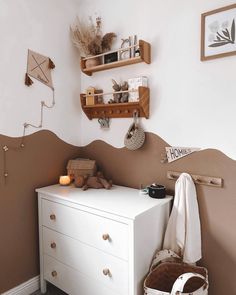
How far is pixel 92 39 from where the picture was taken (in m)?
2.00

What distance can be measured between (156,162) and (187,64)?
71 centimetres

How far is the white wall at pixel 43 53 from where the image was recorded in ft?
5.69

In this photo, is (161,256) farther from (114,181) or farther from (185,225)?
(114,181)

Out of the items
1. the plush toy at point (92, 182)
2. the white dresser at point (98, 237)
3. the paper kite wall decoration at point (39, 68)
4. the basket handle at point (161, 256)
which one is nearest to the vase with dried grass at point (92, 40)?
the paper kite wall decoration at point (39, 68)

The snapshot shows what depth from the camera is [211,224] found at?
1.60 metres

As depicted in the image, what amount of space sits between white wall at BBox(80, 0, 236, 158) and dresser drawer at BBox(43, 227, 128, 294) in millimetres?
885

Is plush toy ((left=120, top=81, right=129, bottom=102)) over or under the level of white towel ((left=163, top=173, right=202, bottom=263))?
over

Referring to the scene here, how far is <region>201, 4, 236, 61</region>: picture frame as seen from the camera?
4.69ft

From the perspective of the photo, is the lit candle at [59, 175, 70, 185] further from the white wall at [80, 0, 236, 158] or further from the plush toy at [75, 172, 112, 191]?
the white wall at [80, 0, 236, 158]

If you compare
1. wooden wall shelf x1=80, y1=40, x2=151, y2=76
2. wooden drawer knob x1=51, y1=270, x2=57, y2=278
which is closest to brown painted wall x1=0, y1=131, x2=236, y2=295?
wooden drawer knob x1=51, y1=270, x2=57, y2=278

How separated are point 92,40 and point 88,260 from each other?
65.3 inches

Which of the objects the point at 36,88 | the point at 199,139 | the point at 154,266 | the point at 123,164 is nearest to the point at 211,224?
the point at 154,266

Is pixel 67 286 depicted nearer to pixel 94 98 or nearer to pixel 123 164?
pixel 123 164

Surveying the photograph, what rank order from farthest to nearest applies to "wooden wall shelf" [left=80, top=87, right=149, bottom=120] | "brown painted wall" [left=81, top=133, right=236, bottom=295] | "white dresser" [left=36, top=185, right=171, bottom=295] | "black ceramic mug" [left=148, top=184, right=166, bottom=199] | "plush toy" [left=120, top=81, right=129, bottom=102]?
"plush toy" [left=120, top=81, right=129, bottom=102]
"wooden wall shelf" [left=80, top=87, right=149, bottom=120]
"black ceramic mug" [left=148, top=184, right=166, bottom=199]
"brown painted wall" [left=81, top=133, right=236, bottom=295]
"white dresser" [left=36, top=185, right=171, bottom=295]
